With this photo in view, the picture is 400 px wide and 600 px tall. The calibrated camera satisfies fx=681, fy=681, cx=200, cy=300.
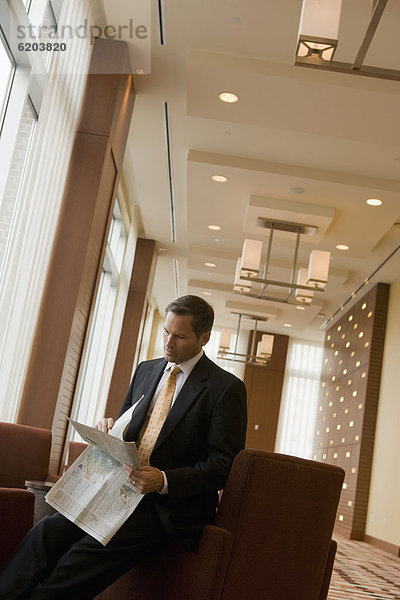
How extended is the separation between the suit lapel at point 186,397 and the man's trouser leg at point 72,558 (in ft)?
0.76

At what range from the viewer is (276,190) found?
24.0ft

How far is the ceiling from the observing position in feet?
15.9

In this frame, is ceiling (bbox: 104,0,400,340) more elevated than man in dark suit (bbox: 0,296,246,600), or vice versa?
ceiling (bbox: 104,0,400,340)

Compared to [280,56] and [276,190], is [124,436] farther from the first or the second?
[276,190]

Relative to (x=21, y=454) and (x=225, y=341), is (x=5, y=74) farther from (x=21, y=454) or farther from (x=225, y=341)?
(x=225, y=341)

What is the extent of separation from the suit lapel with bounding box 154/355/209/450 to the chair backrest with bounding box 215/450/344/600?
246mm

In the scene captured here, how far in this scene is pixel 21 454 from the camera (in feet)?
11.7

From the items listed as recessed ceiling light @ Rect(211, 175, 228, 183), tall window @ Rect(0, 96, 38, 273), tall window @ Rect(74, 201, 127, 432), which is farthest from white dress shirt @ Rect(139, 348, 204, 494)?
Answer: tall window @ Rect(74, 201, 127, 432)

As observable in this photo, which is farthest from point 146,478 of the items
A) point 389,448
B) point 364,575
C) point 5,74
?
point 389,448

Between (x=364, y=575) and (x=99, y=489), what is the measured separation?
4488 mm

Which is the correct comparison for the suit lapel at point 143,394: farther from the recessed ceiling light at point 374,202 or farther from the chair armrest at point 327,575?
the recessed ceiling light at point 374,202

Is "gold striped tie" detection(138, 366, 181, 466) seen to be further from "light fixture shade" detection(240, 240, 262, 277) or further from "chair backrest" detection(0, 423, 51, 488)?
"light fixture shade" detection(240, 240, 262, 277)

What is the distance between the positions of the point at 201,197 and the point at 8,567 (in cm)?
606

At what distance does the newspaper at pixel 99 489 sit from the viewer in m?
2.08
